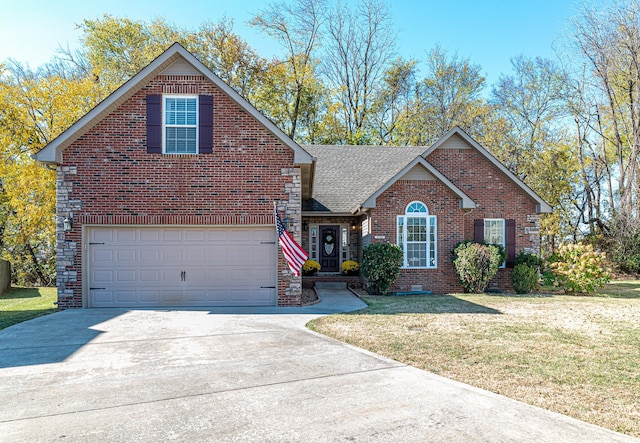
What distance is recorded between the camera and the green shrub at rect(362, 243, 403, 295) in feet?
44.3

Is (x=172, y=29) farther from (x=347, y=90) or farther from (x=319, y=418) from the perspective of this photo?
(x=319, y=418)

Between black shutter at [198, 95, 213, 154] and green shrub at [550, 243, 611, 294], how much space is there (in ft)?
38.5

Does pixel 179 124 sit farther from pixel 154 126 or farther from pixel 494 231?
pixel 494 231

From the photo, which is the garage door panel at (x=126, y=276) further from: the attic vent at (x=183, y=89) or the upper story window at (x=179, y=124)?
the attic vent at (x=183, y=89)

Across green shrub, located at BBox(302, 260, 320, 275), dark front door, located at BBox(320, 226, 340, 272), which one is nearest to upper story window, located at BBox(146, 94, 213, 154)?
green shrub, located at BBox(302, 260, 320, 275)

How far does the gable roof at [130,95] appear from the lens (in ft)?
34.6

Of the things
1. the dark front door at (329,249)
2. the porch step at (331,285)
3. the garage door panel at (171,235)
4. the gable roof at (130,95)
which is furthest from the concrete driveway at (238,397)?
the dark front door at (329,249)

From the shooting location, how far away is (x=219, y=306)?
11.2m

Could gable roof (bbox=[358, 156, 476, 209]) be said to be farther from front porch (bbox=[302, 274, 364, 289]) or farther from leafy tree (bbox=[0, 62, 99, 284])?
leafy tree (bbox=[0, 62, 99, 284])

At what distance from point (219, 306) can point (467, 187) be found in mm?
9783

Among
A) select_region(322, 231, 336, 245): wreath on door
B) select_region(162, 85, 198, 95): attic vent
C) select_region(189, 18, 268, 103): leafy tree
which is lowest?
select_region(322, 231, 336, 245): wreath on door

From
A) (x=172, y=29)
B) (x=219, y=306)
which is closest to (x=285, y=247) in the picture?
(x=219, y=306)


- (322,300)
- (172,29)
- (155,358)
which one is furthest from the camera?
(172,29)

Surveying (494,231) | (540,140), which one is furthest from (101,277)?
(540,140)
